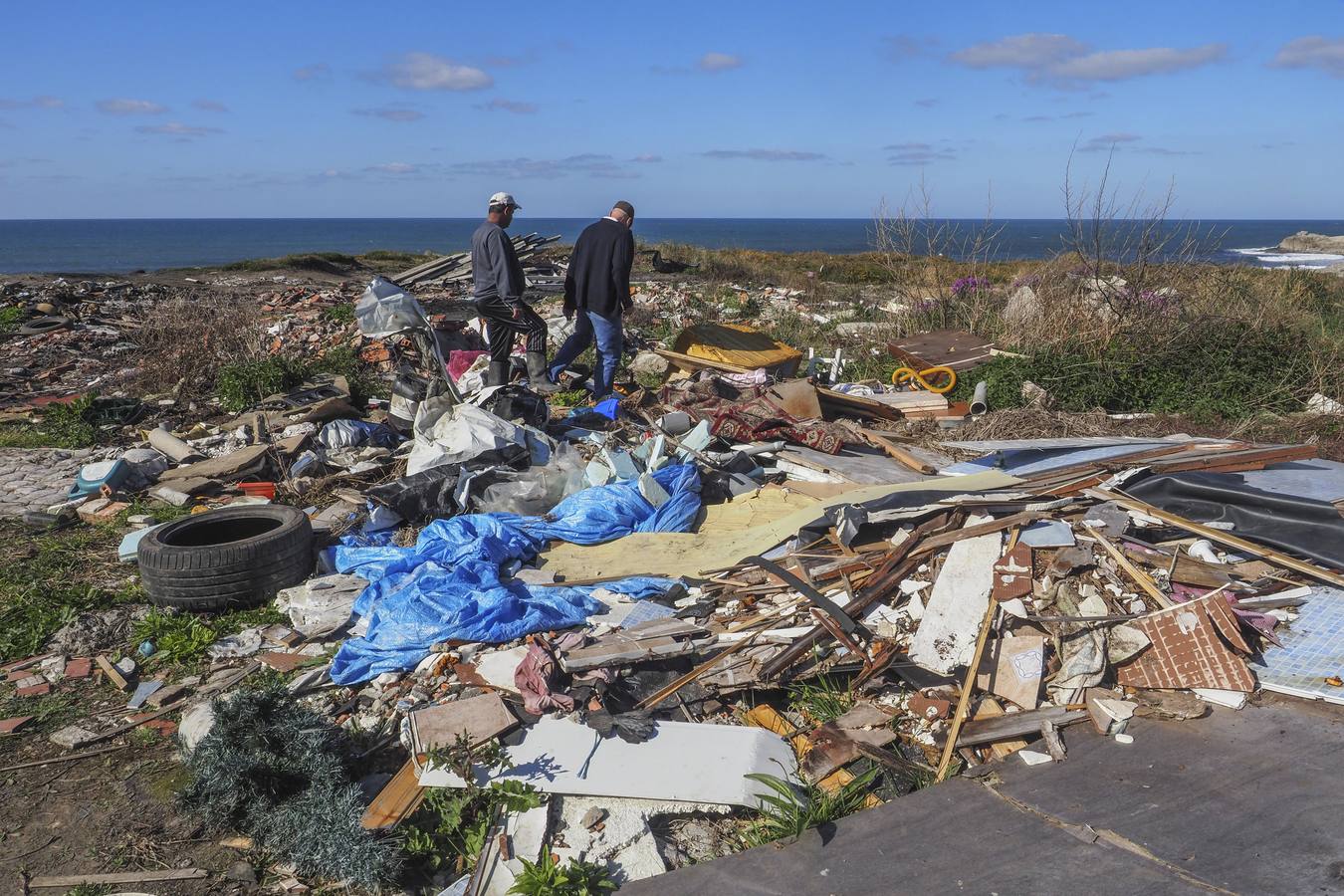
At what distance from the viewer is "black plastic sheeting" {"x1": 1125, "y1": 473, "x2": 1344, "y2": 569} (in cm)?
467

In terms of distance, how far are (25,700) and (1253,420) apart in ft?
32.7

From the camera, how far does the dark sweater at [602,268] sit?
333 inches

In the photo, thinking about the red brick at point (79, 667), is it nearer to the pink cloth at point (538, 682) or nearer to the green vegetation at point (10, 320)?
the pink cloth at point (538, 682)

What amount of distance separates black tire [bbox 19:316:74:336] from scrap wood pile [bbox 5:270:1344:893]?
9154mm

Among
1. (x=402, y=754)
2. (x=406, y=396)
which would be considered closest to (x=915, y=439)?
(x=406, y=396)

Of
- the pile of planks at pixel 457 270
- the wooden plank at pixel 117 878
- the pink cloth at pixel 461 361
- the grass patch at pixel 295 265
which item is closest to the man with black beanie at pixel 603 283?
the pink cloth at pixel 461 361

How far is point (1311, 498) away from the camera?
5.19 metres

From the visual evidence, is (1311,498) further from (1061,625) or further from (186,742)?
(186,742)

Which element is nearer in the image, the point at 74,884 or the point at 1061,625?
the point at 74,884

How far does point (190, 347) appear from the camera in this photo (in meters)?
10.6

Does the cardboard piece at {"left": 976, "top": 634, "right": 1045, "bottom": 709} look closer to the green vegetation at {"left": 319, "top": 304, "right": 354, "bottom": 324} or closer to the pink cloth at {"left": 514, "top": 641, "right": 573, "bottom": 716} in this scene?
the pink cloth at {"left": 514, "top": 641, "right": 573, "bottom": 716}

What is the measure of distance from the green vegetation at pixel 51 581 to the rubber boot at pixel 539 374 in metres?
3.87

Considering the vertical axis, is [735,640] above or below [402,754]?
above

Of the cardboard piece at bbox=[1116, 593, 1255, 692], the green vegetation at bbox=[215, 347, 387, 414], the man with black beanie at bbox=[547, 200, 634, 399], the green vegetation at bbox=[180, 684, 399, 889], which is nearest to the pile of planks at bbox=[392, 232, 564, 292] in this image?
the green vegetation at bbox=[215, 347, 387, 414]
